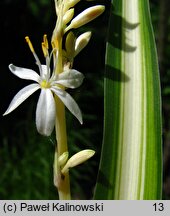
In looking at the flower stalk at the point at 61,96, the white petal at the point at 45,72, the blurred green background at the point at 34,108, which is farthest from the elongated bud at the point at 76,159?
the blurred green background at the point at 34,108

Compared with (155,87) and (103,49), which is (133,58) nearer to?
(155,87)

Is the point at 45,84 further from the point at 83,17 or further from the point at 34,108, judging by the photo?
the point at 34,108

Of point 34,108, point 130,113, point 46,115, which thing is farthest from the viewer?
point 34,108

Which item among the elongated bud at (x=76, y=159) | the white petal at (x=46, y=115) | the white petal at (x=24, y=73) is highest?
the white petal at (x=24, y=73)

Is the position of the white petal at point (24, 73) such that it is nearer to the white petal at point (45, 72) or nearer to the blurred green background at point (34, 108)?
the white petal at point (45, 72)

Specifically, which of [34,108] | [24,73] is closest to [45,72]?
[24,73]

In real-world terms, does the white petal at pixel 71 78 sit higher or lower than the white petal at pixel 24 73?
lower
